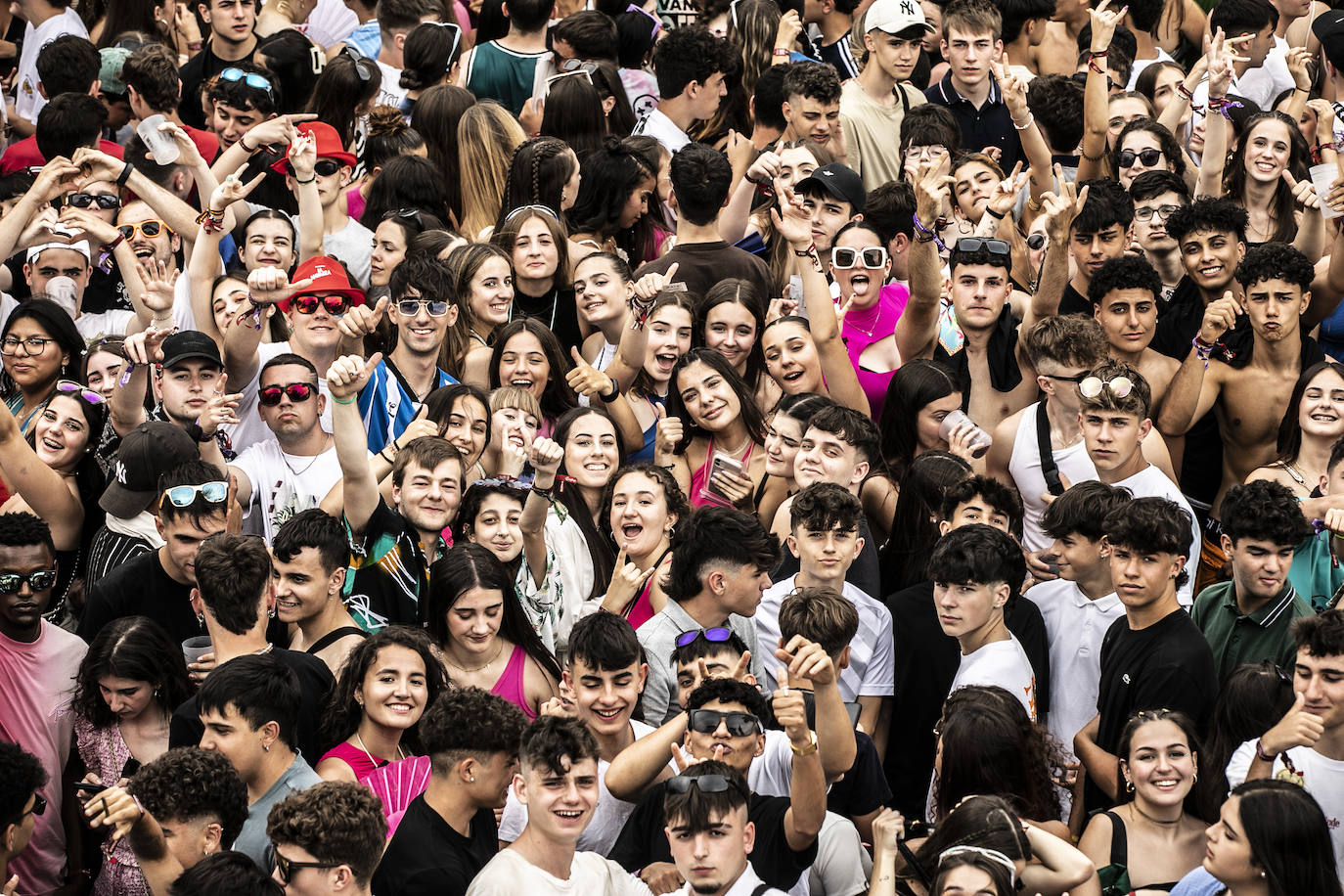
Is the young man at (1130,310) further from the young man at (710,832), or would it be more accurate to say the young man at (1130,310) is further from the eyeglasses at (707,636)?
the young man at (710,832)

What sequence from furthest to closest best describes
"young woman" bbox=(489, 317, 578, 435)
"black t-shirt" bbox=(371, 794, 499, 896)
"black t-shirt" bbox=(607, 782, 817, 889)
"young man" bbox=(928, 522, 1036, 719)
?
"young woman" bbox=(489, 317, 578, 435) < "young man" bbox=(928, 522, 1036, 719) < "black t-shirt" bbox=(607, 782, 817, 889) < "black t-shirt" bbox=(371, 794, 499, 896)

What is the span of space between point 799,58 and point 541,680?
5.17 m

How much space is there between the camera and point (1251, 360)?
7.90 m

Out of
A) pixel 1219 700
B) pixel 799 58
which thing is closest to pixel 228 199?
pixel 799 58

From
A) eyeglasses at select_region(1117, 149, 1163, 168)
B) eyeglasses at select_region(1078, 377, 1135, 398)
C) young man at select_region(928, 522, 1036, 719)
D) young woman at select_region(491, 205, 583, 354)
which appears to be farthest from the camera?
eyeglasses at select_region(1117, 149, 1163, 168)

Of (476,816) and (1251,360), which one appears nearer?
(476,816)

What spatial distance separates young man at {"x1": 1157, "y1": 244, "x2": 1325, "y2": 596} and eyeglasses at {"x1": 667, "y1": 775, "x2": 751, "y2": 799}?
10.6 feet

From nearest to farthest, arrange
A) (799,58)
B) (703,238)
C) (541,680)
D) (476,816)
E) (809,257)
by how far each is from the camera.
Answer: (476,816), (541,680), (809,257), (703,238), (799,58)

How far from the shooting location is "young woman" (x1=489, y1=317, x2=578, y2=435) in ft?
25.2

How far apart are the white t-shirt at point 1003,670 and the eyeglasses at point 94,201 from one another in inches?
183

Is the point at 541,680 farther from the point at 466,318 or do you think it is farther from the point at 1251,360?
the point at 1251,360

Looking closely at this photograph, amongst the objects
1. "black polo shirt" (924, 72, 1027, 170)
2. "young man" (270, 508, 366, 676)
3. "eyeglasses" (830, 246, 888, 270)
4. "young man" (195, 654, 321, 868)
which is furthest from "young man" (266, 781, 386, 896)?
"black polo shirt" (924, 72, 1027, 170)

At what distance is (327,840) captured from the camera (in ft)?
16.0

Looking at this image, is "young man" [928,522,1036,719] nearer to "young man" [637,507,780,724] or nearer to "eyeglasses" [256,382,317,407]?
"young man" [637,507,780,724]
